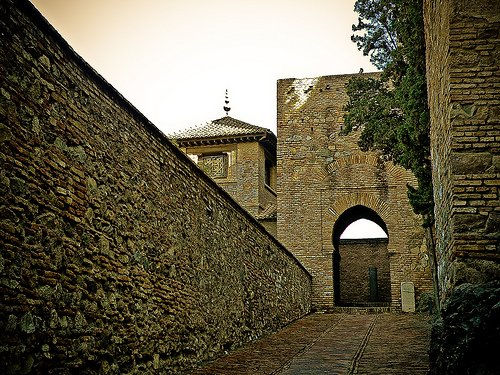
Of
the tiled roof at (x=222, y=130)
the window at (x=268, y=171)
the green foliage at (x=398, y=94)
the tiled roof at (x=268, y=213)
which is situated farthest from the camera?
the window at (x=268, y=171)

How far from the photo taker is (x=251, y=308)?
10.8 metres

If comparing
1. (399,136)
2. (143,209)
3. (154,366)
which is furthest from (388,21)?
(154,366)

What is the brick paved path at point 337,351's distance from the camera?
25.3ft

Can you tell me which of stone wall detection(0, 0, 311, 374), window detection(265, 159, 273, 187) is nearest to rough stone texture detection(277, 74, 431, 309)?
window detection(265, 159, 273, 187)

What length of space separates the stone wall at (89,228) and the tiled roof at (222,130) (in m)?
15.9

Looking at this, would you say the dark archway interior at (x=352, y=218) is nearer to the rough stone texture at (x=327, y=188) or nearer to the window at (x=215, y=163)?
the rough stone texture at (x=327, y=188)

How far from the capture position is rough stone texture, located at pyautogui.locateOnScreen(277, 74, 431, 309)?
62.9 feet

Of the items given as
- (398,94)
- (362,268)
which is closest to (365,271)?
(362,268)

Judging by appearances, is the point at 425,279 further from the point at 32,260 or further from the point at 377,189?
the point at 32,260

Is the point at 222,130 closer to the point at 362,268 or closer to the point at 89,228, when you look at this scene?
the point at 362,268

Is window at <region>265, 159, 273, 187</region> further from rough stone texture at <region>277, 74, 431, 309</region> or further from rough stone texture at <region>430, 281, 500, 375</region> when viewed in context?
rough stone texture at <region>430, 281, 500, 375</region>

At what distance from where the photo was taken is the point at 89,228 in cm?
502

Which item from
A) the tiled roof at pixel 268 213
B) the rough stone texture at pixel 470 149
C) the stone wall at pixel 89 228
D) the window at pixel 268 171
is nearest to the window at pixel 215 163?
the window at pixel 268 171

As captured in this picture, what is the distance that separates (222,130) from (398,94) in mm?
15090
